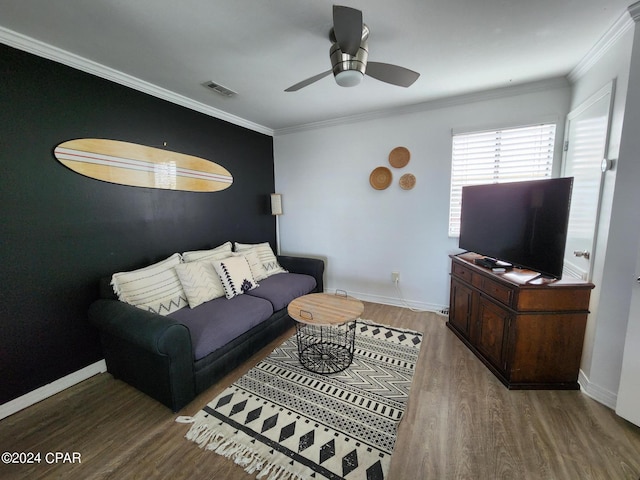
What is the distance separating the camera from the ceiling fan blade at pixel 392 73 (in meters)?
1.72

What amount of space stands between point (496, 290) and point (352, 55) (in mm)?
2016

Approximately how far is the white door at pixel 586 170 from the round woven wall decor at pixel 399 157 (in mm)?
1473

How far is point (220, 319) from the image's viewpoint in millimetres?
2080

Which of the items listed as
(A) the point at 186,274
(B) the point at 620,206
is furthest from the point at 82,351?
(B) the point at 620,206

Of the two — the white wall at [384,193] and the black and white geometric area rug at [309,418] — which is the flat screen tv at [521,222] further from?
the black and white geometric area rug at [309,418]

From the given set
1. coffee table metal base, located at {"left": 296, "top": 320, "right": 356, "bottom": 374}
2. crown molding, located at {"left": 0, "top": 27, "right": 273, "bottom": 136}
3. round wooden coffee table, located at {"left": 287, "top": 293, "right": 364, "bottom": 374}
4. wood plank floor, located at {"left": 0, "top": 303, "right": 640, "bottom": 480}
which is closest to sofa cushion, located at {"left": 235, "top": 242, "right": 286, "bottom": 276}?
coffee table metal base, located at {"left": 296, "top": 320, "right": 356, "bottom": 374}

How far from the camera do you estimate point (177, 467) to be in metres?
1.38

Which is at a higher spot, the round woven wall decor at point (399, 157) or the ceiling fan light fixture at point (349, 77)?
the ceiling fan light fixture at point (349, 77)

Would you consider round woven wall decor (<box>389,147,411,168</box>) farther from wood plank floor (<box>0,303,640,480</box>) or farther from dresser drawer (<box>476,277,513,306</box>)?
wood plank floor (<box>0,303,640,480</box>)

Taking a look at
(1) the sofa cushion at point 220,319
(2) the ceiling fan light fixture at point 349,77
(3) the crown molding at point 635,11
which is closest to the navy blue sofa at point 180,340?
(1) the sofa cushion at point 220,319

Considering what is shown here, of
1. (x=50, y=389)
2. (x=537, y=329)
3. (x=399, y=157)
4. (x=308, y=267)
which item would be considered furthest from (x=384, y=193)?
(x=50, y=389)

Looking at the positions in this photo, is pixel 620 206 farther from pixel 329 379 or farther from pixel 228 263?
pixel 228 263

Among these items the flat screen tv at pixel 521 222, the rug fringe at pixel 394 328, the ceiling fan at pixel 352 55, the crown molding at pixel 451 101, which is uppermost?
the crown molding at pixel 451 101

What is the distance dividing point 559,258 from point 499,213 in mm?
598
